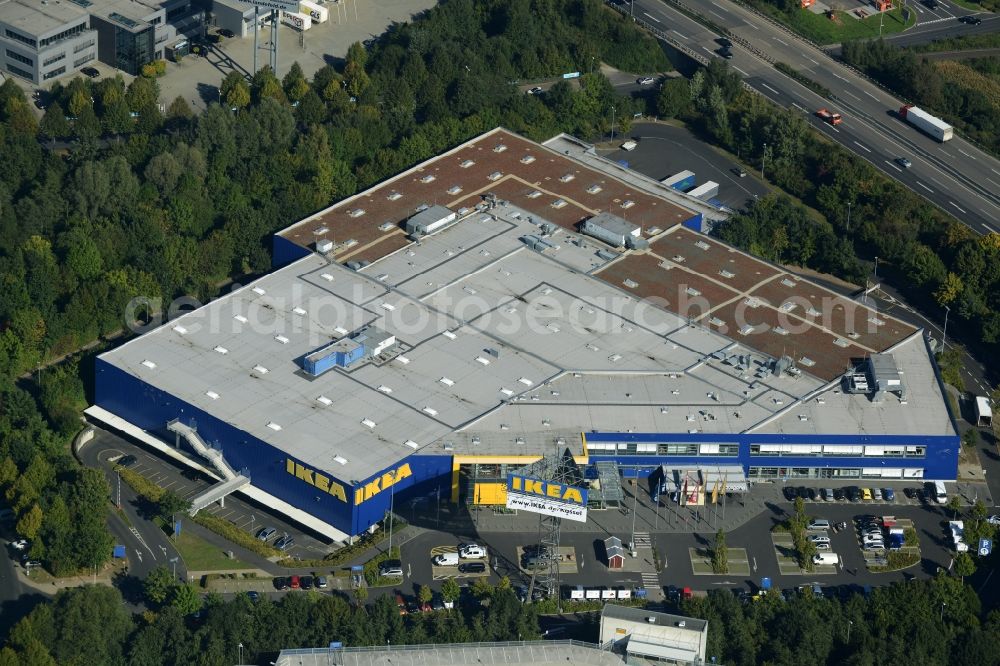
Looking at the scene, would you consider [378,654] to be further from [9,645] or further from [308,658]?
[9,645]

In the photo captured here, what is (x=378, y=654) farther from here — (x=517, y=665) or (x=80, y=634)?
(x=80, y=634)

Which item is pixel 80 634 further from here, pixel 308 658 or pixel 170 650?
pixel 308 658

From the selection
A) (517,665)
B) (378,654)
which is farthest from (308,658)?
(517,665)

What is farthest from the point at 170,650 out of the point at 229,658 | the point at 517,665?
the point at 517,665

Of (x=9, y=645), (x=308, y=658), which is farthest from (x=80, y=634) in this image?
(x=308, y=658)

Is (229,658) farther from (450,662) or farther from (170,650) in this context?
(450,662)

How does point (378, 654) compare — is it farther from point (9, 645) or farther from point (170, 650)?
point (9, 645)
